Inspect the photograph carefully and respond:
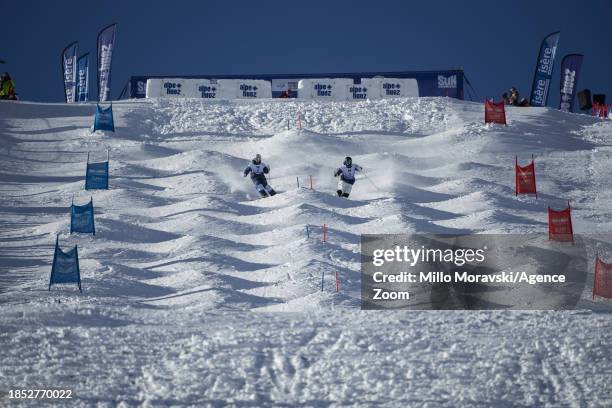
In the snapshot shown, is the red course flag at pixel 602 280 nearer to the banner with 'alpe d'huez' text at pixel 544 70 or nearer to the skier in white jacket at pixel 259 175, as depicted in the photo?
the skier in white jacket at pixel 259 175

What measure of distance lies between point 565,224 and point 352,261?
388 cm

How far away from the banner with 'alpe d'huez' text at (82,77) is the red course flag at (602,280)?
66.0 feet

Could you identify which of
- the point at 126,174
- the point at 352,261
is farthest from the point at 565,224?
the point at 126,174

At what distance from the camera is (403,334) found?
44.3ft

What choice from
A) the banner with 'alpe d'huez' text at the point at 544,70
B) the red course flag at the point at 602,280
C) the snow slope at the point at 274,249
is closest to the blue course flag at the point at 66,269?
the snow slope at the point at 274,249

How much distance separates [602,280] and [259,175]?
319 inches

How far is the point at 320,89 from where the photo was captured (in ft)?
102

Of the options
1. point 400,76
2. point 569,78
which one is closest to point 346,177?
point 569,78

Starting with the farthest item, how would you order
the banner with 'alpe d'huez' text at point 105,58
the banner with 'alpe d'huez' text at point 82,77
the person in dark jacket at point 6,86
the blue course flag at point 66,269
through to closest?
the banner with 'alpe d'huez' text at point 82,77
the banner with 'alpe d'huez' text at point 105,58
the person in dark jacket at point 6,86
the blue course flag at point 66,269

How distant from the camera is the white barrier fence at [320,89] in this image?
3094 centimetres

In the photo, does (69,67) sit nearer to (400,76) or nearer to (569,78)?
(400,76)

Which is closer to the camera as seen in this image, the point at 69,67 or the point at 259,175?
the point at 259,175

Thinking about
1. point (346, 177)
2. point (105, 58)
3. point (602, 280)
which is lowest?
point (602, 280)

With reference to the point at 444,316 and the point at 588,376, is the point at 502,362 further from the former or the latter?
the point at 444,316
